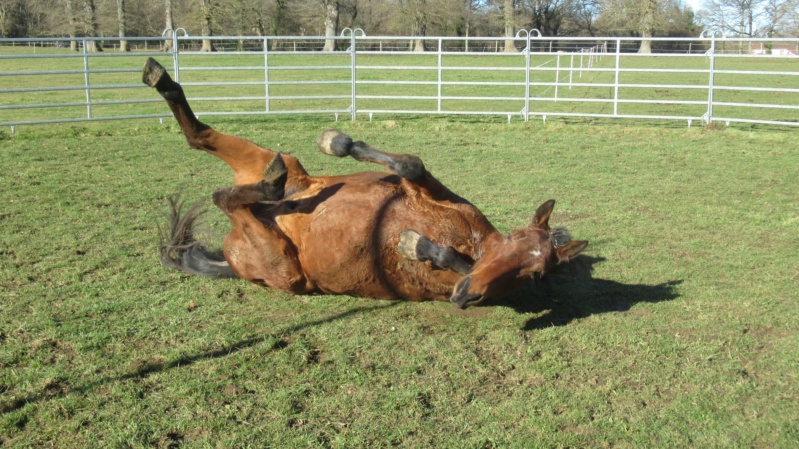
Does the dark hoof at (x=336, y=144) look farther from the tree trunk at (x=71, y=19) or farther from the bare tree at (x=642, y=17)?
the tree trunk at (x=71, y=19)

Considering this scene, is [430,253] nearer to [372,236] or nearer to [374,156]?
[372,236]

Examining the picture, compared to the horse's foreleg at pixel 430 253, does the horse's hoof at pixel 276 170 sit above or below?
above

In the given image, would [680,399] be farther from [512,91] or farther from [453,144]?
[512,91]

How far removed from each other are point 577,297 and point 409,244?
60.7 inches

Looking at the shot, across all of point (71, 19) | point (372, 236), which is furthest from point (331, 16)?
point (372, 236)

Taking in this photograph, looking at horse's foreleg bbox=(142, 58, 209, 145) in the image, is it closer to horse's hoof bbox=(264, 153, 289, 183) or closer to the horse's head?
horse's hoof bbox=(264, 153, 289, 183)

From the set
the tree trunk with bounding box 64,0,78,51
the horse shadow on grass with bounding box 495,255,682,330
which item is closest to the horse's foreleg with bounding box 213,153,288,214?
the horse shadow on grass with bounding box 495,255,682,330

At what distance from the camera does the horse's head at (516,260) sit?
3650 mm

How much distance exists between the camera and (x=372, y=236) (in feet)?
13.6

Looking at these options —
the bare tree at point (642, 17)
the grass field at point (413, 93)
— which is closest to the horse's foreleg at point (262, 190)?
the grass field at point (413, 93)

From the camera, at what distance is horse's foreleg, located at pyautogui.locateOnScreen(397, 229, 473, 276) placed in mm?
3889

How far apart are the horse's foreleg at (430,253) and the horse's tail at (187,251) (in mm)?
1718

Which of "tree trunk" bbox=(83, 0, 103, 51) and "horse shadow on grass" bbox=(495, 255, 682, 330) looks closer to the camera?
"horse shadow on grass" bbox=(495, 255, 682, 330)

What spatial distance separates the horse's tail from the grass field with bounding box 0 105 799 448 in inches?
4.0
